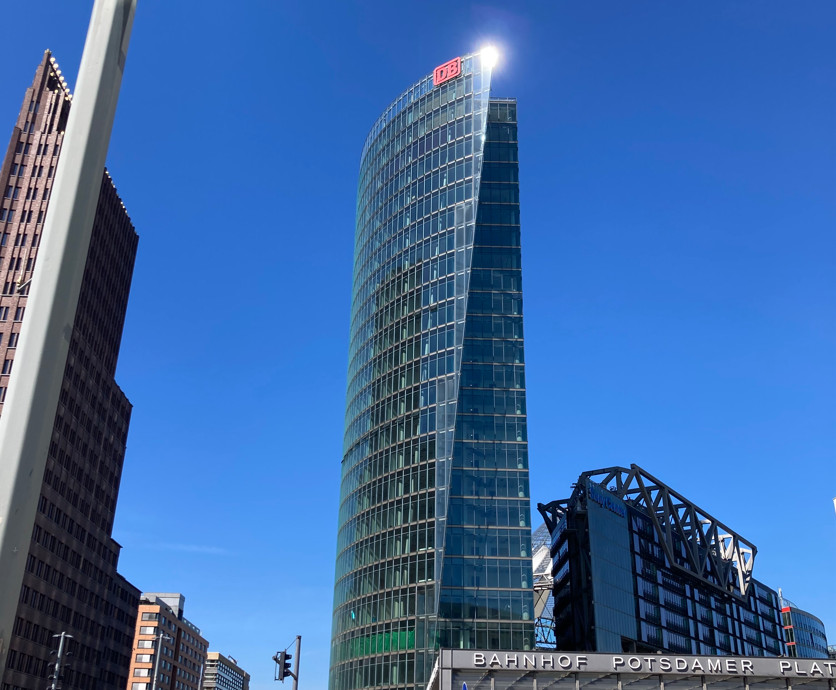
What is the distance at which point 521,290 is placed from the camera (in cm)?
11475

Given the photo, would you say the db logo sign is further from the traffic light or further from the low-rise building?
the traffic light

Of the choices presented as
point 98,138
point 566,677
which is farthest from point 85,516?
point 98,138

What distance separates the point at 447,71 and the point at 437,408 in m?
51.6

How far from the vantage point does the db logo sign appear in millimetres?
125500

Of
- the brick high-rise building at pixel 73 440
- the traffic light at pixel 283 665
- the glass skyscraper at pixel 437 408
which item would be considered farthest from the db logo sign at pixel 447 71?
the traffic light at pixel 283 665

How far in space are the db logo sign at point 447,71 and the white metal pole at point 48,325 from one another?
124 metres

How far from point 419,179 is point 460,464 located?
44.0 metres

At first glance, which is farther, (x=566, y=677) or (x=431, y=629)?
(x=431, y=629)

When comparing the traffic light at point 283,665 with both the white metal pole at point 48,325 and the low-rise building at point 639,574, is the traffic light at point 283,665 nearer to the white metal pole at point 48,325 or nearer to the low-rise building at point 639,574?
the white metal pole at point 48,325

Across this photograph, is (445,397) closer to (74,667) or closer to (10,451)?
(74,667)

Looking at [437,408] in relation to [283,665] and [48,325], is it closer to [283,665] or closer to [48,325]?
[283,665]

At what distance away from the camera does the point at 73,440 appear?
125875 mm

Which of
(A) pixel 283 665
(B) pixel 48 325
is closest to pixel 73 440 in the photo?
(A) pixel 283 665

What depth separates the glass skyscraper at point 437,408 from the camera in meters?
102
